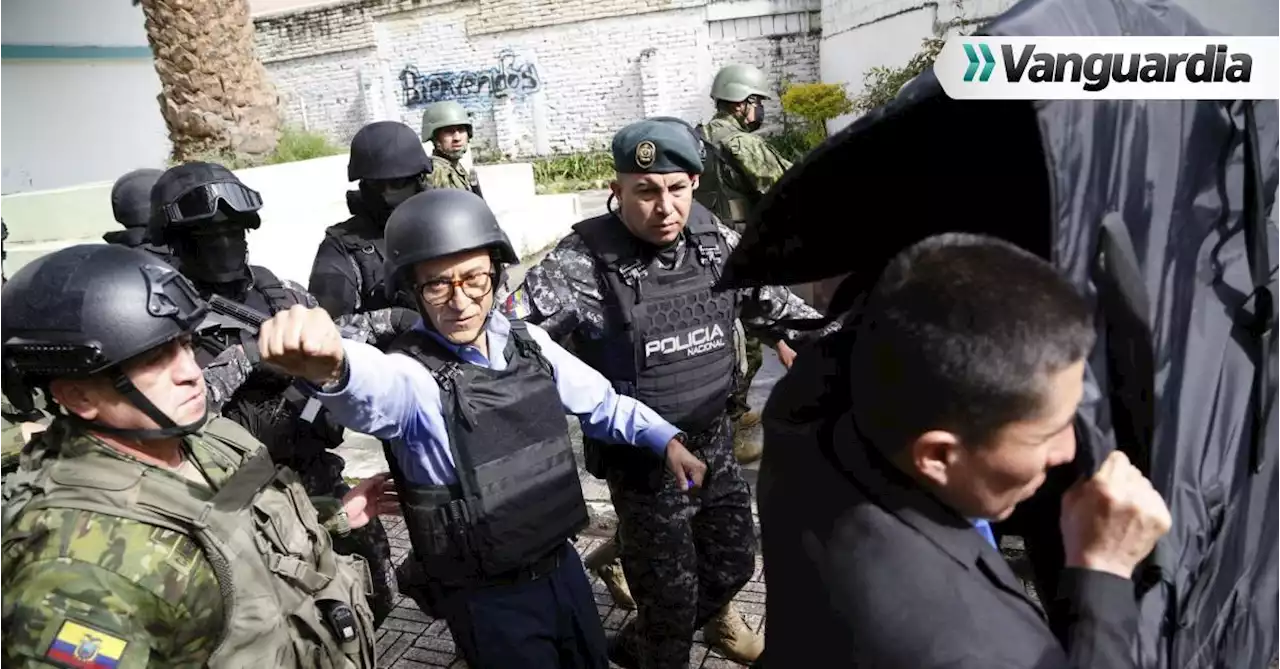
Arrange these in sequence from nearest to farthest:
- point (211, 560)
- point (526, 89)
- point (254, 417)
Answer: point (211, 560)
point (254, 417)
point (526, 89)

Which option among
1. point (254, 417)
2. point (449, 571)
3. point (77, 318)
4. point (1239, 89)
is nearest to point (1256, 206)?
point (1239, 89)

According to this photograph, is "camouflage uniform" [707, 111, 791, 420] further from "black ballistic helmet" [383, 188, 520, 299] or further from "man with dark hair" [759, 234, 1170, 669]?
"man with dark hair" [759, 234, 1170, 669]

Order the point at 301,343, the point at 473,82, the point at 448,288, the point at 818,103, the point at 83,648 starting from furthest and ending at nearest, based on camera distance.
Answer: the point at 473,82, the point at 818,103, the point at 448,288, the point at 301,343, the point at 83,648

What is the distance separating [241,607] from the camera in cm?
158

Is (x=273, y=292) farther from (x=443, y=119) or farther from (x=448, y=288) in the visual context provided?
(x=443, y=119)

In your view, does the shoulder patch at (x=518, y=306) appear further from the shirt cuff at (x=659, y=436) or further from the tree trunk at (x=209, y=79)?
the tree trunk at (x=209, y=79)

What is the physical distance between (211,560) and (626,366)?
157 centimetres

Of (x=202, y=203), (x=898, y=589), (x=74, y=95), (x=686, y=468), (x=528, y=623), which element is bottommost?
(x=528, y=623)

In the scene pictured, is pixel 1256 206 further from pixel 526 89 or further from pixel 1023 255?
pixel 526 89

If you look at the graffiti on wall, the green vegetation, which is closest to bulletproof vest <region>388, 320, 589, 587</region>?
the green vegetation

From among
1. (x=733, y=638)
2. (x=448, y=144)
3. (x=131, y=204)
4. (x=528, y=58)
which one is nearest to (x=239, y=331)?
(x=733, y=638)

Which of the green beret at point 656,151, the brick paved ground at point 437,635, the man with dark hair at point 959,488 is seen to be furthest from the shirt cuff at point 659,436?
the man with dark hair at point 959,488

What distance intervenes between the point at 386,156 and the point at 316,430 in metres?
1.59

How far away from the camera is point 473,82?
18188 millimetres
